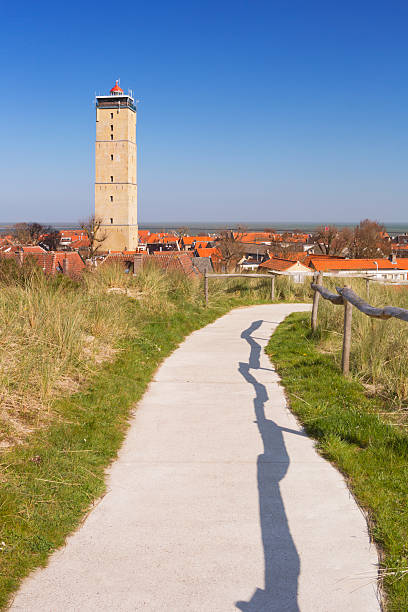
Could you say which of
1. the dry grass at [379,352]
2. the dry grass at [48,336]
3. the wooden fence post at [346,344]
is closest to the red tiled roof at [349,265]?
the dry grass at [48,336]

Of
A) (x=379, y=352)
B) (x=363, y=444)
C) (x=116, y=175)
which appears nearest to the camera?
(x=363, y=444)

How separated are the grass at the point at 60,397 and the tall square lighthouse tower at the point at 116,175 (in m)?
78.3

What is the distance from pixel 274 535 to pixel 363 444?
1.76 metres

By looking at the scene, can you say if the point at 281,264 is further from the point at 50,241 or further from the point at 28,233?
the point at 28,233

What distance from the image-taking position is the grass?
3.49 m

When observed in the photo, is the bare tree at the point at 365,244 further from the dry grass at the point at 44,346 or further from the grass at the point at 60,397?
the dry grass at the point at 44,346

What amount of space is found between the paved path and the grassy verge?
4.7 inches

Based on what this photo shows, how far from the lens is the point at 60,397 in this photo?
18.6ft

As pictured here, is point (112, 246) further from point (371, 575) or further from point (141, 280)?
point (371, 575)

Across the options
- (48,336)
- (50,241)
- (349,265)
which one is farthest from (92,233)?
(48,336)

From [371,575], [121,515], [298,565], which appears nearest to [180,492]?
[121,515]

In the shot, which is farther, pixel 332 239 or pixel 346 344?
pixel 332 239

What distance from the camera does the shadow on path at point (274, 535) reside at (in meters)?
2.82

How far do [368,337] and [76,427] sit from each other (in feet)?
15.2
